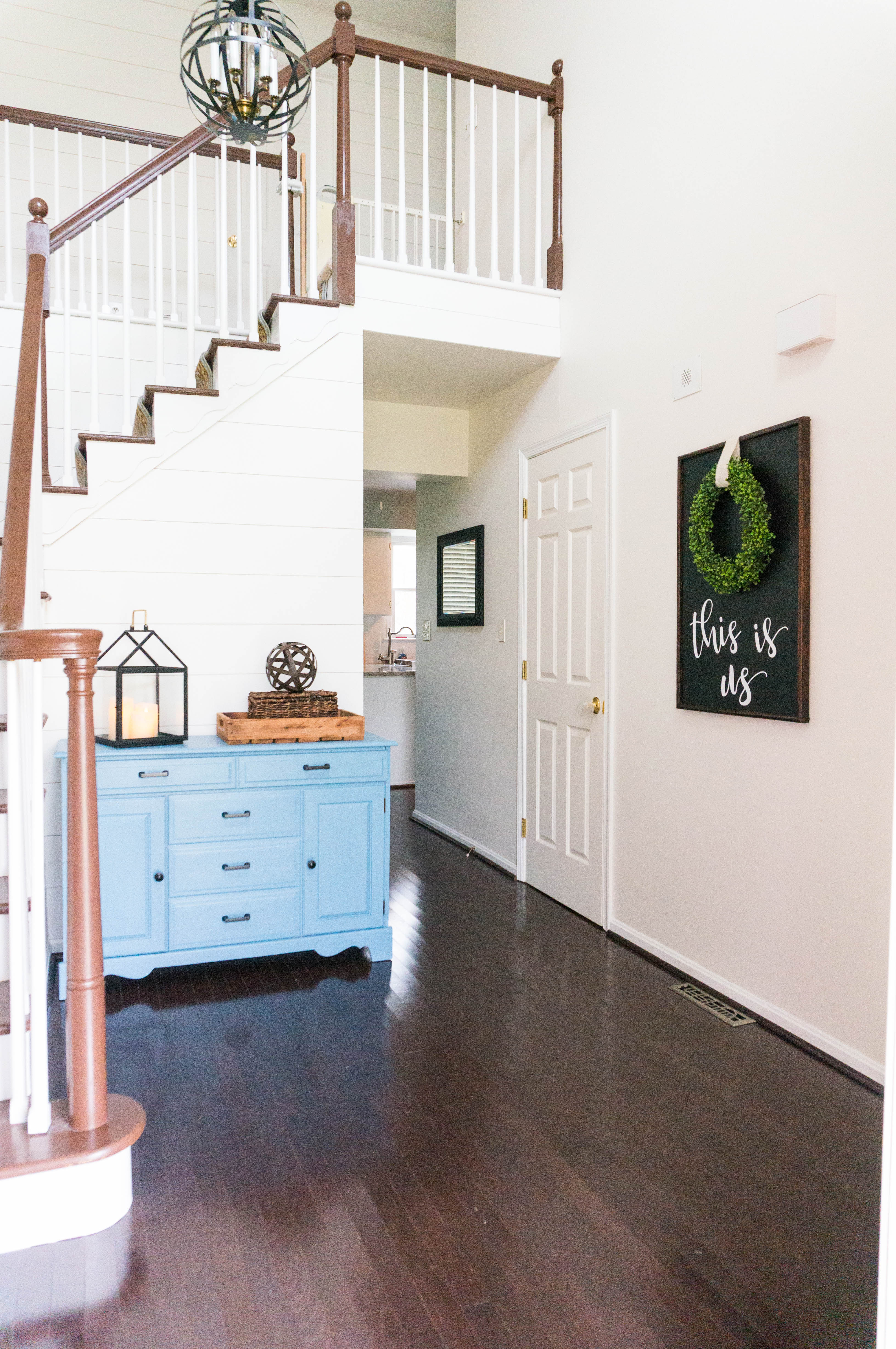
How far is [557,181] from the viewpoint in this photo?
168 inches

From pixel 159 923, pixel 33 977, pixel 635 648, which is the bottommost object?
pixel 159 923

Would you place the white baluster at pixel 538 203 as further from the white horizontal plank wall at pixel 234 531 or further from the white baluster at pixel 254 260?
the white baluster at pixel 254 260

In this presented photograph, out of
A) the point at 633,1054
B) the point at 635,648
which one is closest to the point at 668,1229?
the point at 633,1054

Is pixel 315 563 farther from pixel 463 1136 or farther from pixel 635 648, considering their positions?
pixel 463 1136

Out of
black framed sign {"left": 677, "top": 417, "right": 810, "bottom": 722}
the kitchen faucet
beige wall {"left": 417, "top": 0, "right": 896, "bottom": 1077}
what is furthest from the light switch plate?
the kitchen faucet

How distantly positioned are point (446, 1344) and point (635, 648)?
Answer: 257cm

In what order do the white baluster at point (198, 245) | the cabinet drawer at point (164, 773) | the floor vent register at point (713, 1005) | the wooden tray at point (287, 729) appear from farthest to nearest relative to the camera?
the white baluster at point (198, 245)
the wooden tray at point (287, 729)
the cabinet drawer at point (164, 773)
the floor vent register at point (713, 1005)

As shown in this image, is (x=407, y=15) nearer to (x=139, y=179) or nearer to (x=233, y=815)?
(x=139, y=179)

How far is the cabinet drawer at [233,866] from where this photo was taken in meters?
3.32

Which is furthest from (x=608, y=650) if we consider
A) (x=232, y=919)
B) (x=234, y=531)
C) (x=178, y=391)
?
(x=178, y=391)

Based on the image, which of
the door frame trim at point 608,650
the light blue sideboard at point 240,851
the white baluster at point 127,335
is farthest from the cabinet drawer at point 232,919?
the white baluster at point 127,335

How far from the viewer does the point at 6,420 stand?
4.08 metres

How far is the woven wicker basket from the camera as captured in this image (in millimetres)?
3557

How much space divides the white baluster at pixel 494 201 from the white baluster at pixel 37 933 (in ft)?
10.2
